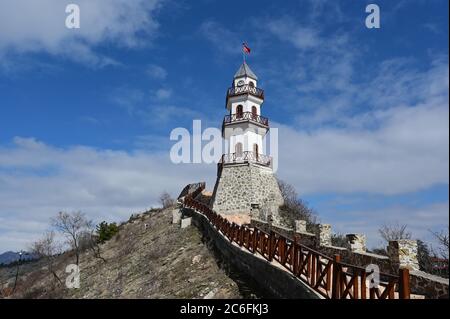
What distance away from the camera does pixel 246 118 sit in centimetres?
3130

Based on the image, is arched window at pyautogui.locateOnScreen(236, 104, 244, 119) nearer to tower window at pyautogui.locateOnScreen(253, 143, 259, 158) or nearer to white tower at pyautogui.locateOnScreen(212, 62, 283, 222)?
white tower at pyautogui.locateOnScreen(212, 62, 283, 222)

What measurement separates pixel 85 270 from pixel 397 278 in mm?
27351

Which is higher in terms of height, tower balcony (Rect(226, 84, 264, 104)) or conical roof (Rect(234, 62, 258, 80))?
conical roof (Rect(234, 62, 258, 80))

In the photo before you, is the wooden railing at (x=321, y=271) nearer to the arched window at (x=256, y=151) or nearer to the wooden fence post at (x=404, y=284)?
the wooden fence post at (x=404, y=284)

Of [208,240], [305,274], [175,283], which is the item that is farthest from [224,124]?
[305,274]

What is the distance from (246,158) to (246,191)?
2.85 meters

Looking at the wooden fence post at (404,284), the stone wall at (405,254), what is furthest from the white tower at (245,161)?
the wooden fence post at (404,284)

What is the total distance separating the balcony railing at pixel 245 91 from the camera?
32.5 m

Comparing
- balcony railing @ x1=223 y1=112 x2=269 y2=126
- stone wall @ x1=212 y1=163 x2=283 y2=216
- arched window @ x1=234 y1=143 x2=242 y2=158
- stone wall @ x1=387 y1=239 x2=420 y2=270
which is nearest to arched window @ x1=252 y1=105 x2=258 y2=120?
balcony railing @ x1=223 y1=112 x2=269 y2=126

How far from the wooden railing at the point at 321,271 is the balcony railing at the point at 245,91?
1834cm

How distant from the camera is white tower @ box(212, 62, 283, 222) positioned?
29641 mm

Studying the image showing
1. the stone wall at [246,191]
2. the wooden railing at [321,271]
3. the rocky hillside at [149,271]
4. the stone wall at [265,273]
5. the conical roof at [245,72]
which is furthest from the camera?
the conical roof at [245,72]

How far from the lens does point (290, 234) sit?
1883cm
